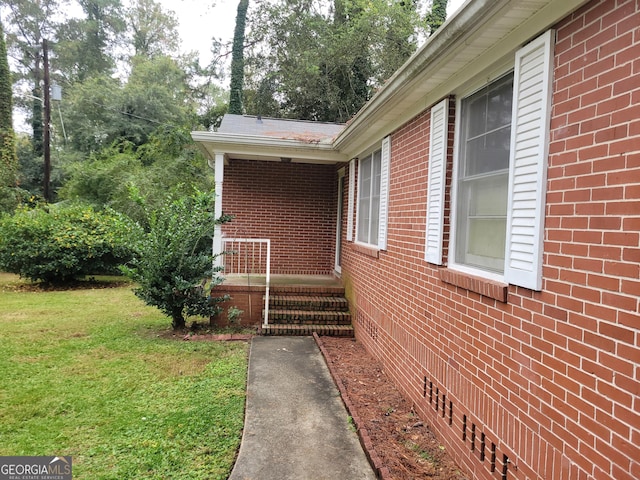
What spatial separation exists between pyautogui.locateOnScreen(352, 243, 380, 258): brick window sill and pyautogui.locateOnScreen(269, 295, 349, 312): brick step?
1.01 metres

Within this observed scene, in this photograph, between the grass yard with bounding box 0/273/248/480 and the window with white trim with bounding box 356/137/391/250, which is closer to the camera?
the grass yard with bounding box 0/273/248/480

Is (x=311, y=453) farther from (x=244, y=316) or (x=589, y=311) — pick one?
(x=244, y=316)

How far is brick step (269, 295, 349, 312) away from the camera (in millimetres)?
6699

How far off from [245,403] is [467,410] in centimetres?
202

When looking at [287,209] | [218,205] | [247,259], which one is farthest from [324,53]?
[218,205]

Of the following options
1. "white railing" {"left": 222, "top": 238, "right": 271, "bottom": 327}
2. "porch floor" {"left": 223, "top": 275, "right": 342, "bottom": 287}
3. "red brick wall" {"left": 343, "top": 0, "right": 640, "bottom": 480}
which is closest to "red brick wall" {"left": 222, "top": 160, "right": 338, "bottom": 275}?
"white railing" {"left": 222, "top": 238, "right": 271, "bottom": 327}

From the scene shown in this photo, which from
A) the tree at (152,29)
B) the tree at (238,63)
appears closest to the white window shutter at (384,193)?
the tree at (238,63)

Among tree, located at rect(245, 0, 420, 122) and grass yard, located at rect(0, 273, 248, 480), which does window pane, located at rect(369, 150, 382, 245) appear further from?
tree, located at rect(245, 0, 420, 122)

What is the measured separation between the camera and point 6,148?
16031mm

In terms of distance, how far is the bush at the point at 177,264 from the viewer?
5895mm

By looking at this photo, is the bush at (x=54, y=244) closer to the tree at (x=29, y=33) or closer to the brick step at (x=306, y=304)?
the brick step at (x=306, y=304)

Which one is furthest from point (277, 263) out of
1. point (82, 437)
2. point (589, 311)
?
point (589, 311)

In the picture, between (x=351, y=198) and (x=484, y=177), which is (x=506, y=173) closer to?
(x=484, y=177)
